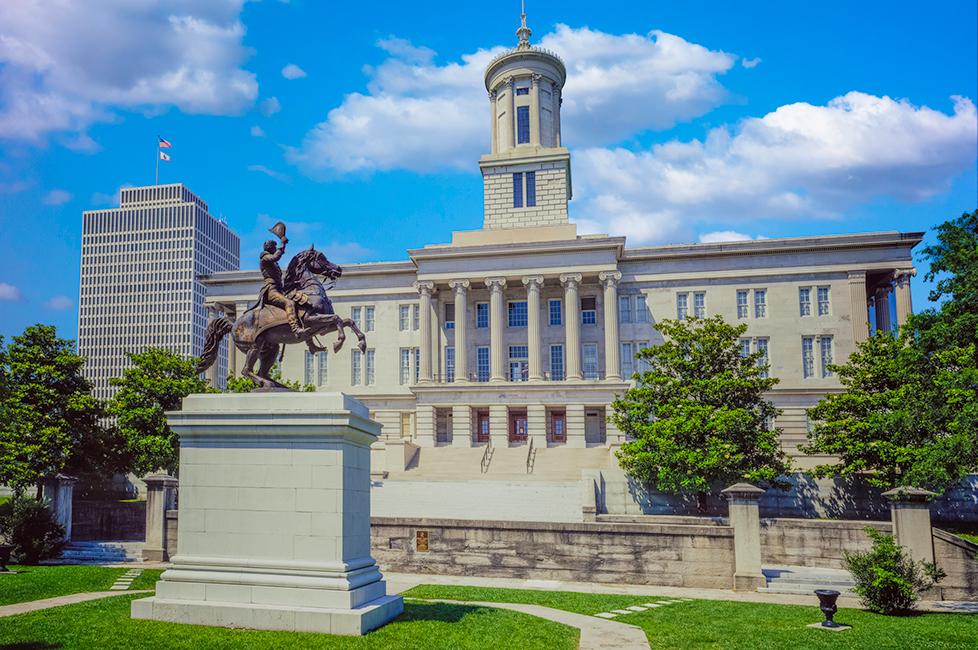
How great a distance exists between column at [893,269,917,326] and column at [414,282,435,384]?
109ft

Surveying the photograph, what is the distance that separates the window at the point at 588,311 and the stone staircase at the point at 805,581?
34.1 m

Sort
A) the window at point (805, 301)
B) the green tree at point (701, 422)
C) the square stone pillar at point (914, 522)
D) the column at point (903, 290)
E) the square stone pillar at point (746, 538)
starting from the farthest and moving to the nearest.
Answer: the window at point (805, 301), the column at point (903, 290), the green tree at point (701, 422), the square stone pillar at point (746, 538), the square stone pillar at point (914, 522)

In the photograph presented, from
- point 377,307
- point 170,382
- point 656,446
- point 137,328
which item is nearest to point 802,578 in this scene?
point 656,446

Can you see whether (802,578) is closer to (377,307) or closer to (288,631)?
(288,631)

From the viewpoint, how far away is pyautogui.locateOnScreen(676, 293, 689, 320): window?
191 ft

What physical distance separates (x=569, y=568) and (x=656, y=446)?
38.5ft

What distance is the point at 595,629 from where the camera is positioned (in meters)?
16.1

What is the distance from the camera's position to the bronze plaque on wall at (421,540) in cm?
2712

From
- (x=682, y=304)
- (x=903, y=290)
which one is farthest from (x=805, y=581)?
(x=903, y=290)

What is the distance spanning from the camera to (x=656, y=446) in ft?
120

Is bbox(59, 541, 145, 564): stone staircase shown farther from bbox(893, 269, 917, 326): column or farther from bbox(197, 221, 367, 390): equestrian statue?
bbox(893, 269, 917, 326): column

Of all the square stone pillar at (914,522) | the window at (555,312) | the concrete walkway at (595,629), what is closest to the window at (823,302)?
the window at (555,312)

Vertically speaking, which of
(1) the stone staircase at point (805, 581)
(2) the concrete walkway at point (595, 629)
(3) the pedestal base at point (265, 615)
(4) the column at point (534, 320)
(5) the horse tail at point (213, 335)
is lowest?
(1) the stone staircase at point (805, 581)

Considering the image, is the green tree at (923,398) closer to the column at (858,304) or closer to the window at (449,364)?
the column at (858,304)
